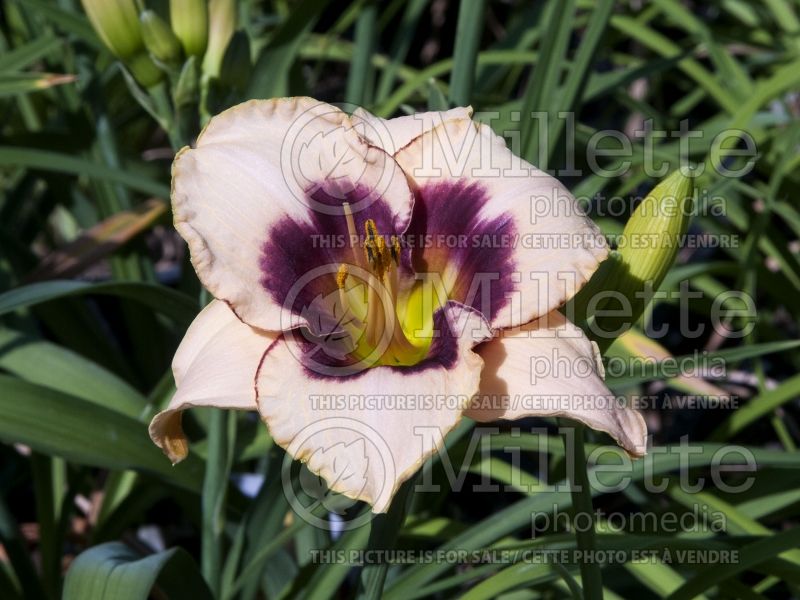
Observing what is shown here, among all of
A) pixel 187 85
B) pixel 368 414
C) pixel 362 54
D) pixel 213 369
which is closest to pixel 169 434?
pixel 213 369

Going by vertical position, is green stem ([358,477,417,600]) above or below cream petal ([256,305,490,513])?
below

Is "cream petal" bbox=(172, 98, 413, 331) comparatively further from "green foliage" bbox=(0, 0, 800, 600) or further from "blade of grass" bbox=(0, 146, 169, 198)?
"blade of grass" bbox=(0, 146, 169, 198)

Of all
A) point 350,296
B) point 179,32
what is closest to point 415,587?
point 350,296

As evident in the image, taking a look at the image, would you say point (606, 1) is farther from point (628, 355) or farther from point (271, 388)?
point (271, 388)

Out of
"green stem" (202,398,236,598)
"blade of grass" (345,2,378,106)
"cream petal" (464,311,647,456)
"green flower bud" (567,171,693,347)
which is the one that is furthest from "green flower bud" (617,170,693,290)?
"blade of grass" (345,2,378,106)

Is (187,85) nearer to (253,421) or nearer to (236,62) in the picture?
(236,62)

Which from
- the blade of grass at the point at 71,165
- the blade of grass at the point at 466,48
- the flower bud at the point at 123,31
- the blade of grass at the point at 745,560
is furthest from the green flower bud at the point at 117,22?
the blade of grass at the point at 745,560
